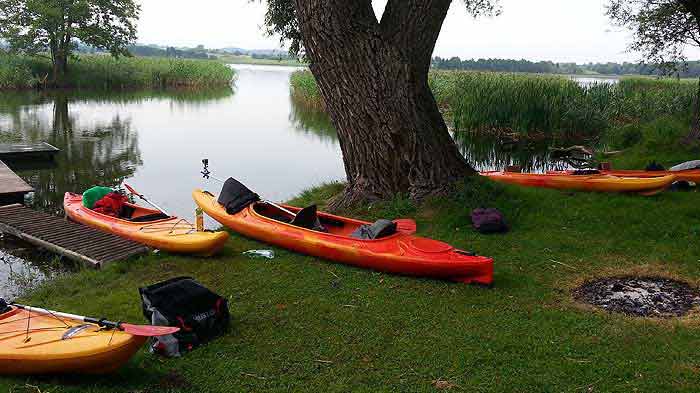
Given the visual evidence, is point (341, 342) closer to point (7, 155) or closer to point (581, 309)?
point (581, 309)

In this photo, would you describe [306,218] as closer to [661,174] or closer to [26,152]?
[661,174]

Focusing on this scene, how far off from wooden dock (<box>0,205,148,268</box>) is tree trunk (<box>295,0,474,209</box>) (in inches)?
122

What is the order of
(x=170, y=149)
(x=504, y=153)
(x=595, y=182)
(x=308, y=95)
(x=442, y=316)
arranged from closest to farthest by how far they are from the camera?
(x=442, y=316)
(x=595, y=182)
(x=170, y=149)
(x=504, y=153)
(x=308, y=95)

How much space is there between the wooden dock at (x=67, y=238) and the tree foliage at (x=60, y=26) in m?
24.8

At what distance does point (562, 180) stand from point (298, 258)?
4.47 m

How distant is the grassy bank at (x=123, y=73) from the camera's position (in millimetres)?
30600

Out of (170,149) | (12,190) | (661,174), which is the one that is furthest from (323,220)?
(170,149)

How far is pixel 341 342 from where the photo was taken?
15.6 feet

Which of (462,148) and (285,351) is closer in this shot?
(285,351)

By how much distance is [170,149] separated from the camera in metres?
16.2

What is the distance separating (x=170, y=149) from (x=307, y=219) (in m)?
10.1

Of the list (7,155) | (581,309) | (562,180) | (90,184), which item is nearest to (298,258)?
(581,309)

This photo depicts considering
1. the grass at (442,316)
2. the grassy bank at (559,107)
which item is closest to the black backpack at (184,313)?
the grass at (442,316)

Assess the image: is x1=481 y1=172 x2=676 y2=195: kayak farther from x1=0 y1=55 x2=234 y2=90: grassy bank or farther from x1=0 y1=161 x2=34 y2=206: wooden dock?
x1=0 y1=55 x2=234 y2=90: grassy bank
